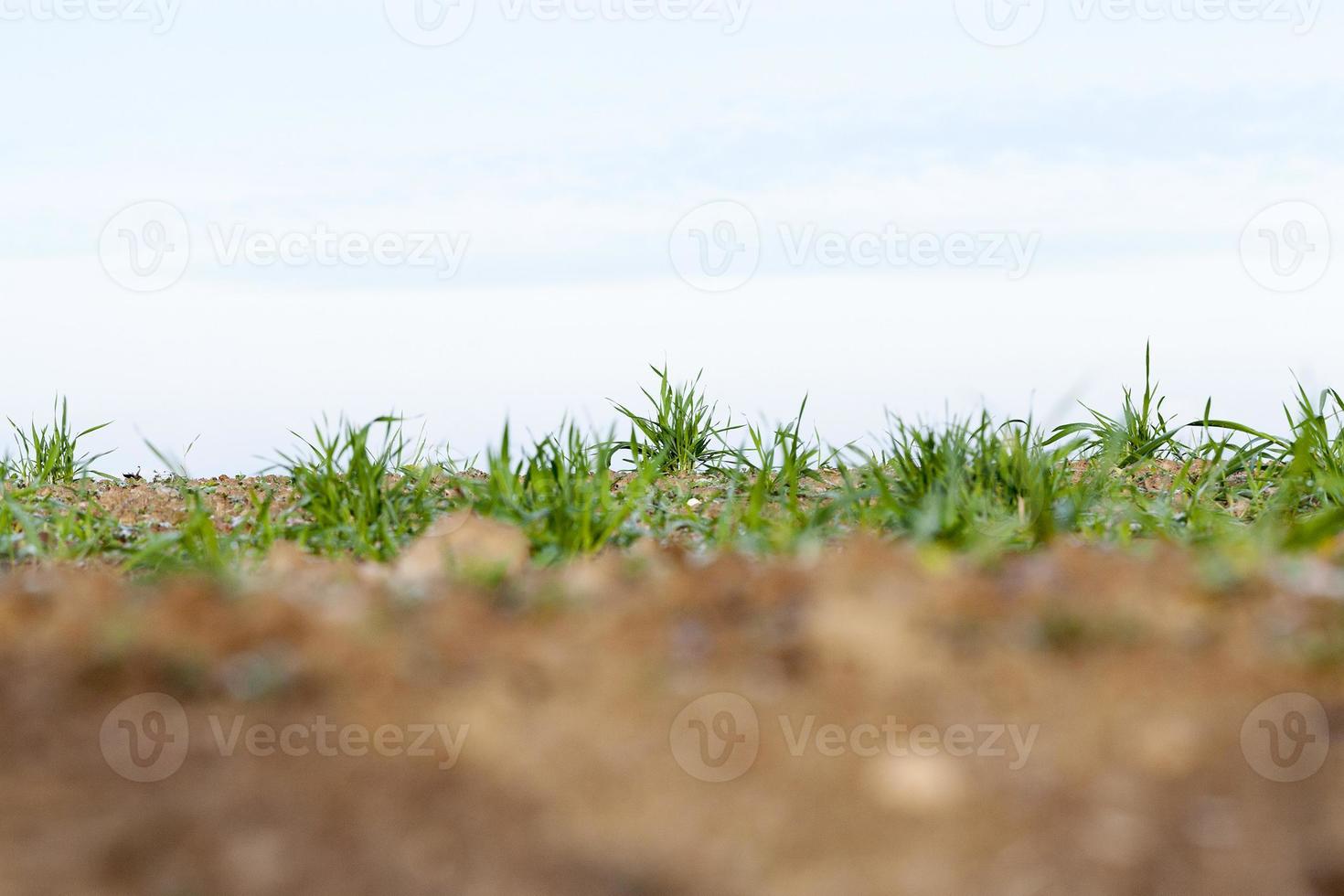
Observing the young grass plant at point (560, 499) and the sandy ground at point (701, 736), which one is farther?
the young grass plant at point (560, 499)

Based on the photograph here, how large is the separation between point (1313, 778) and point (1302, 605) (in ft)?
2.25

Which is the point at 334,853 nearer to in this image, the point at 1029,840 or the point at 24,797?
the point at 24,797

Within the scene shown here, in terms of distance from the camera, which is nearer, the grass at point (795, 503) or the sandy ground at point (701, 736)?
Result: the sandy ground at point (701, 736)

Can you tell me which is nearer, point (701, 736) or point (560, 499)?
point (701, 736)

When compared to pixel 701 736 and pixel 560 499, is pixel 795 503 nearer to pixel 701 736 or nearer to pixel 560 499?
pixel 560 499

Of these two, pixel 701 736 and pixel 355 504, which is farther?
pixel 355 504

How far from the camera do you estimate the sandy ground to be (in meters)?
1.72

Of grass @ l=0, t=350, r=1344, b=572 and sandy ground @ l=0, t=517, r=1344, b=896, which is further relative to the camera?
grass @ l=0, t=350, r=1344, b=572

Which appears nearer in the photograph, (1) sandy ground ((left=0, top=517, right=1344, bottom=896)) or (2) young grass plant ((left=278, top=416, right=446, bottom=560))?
(1) sandy ground ((left=0, top=517, right=1344, bottom=896))

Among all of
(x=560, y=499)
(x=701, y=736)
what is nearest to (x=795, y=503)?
(x=560, y=499)

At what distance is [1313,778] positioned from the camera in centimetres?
197

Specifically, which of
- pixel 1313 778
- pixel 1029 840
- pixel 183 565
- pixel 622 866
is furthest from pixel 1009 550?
pixel 183 565

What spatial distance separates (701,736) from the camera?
2.01 m

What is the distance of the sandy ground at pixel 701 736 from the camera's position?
172 centimetres
